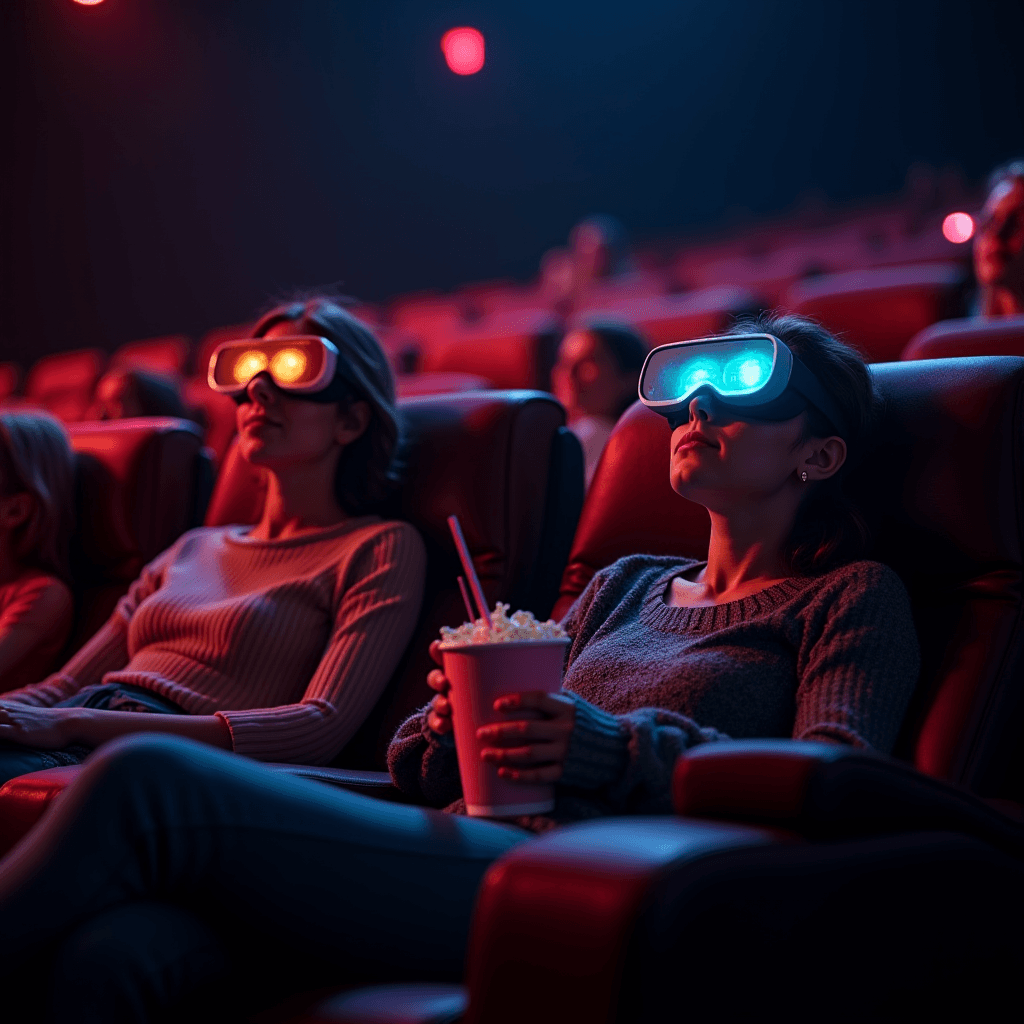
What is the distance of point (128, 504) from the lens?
2336mm

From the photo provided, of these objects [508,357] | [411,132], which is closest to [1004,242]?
[508,357]

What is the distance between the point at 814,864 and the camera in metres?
0.81

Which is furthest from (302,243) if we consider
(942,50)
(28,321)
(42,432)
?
(42,432)

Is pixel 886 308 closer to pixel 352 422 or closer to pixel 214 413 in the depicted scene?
pixel 352 422

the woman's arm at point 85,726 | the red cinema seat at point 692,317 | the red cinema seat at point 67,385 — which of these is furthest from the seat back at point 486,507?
Answer: the red cinema seat at point 67,385

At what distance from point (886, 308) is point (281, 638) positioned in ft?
5.30

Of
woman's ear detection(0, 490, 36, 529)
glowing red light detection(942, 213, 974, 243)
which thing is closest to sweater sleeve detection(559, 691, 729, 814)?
woman's ear detection(0, 490, 36, 529)

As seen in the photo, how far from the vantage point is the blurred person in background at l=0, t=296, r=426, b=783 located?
154cm

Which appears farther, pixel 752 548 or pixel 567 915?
pixel 752 548

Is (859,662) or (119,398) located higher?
(119,398)

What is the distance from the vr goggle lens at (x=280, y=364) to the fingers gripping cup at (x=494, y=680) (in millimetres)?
875

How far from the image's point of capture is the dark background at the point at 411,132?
238 inches

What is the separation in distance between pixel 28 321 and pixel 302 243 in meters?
1.73

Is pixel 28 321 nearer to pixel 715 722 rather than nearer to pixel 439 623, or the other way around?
pixel 439 623
